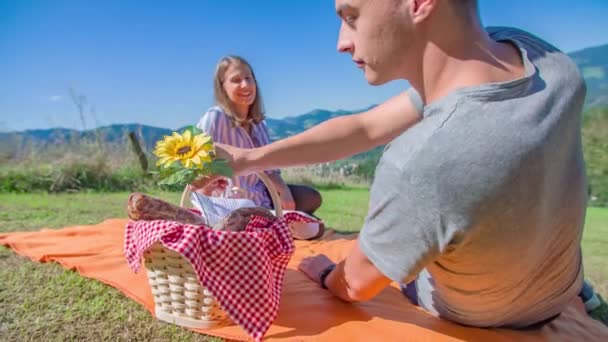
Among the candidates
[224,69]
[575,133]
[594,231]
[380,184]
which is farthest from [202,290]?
[594,231]

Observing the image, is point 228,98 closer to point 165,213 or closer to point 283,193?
point 283,193

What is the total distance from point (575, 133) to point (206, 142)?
41.9 inches

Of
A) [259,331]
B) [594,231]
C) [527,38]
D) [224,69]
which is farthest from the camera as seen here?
[594,231]

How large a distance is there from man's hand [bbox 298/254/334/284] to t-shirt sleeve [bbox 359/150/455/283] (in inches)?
31.3

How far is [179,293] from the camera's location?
1587mm

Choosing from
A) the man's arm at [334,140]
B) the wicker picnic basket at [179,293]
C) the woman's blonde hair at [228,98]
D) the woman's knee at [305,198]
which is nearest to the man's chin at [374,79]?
the man's arm at [334,140]

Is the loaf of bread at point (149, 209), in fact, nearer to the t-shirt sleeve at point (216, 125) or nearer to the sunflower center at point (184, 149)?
the sunflower center at point (184, 149)

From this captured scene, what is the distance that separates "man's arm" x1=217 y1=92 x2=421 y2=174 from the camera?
1.70 meters

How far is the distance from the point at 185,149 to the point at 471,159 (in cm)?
91

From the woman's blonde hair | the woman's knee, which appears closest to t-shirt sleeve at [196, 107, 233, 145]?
the woman's blonde hair

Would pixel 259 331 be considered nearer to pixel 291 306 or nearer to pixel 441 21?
pixel 291 306

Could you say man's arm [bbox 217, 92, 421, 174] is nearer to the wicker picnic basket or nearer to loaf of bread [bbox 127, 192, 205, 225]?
loaf of bread [bbox 127, 192, 205, 225]

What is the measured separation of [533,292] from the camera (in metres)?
1.42

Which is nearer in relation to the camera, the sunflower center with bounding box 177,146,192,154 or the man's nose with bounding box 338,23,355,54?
the man's nose with bounding box 338,23,355,54
